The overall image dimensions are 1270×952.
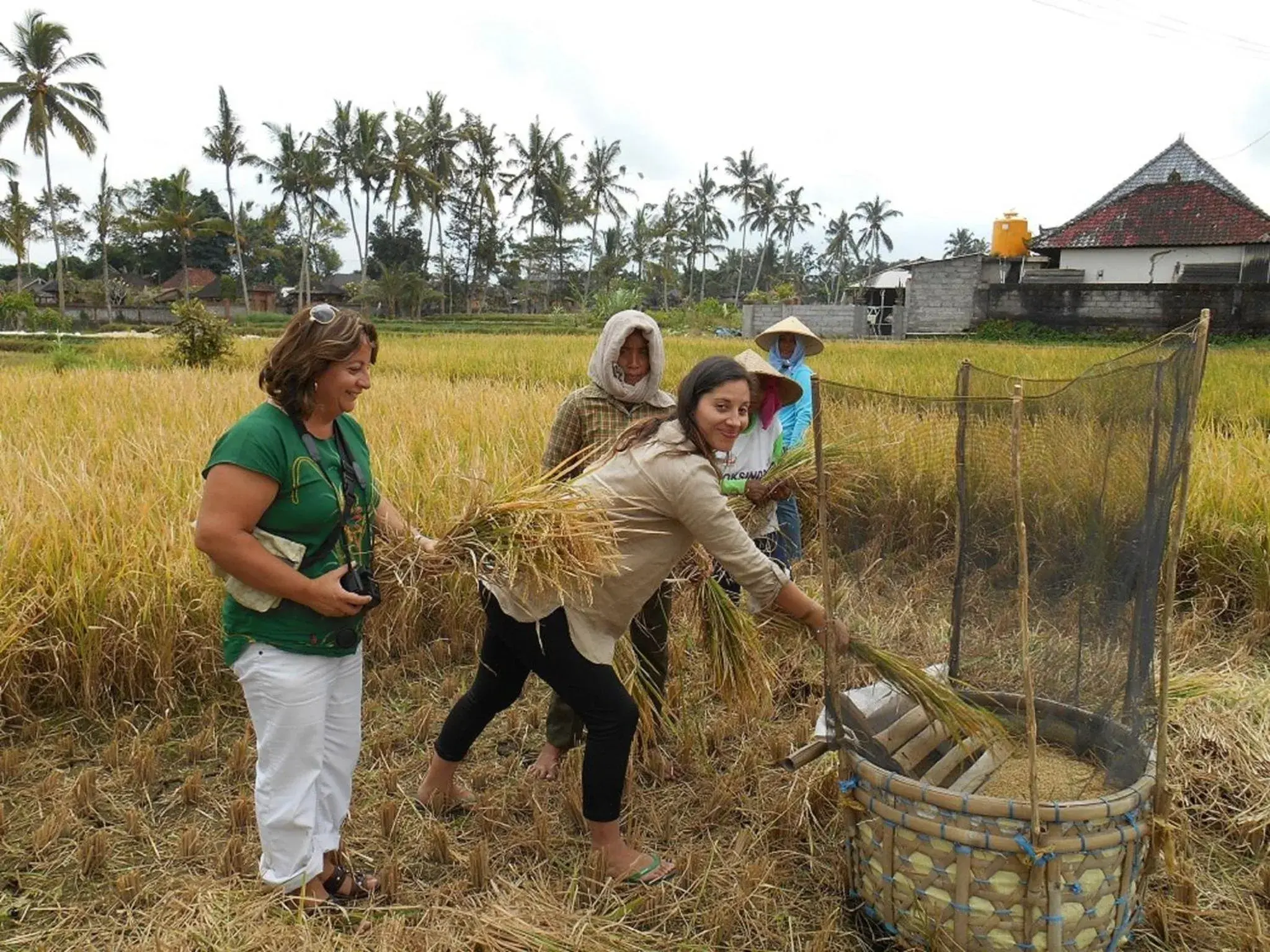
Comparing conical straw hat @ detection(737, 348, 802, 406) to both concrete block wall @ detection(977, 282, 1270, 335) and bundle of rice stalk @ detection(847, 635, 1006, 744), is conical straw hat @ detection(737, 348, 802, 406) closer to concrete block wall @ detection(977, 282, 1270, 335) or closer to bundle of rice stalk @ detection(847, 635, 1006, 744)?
bundle of rice stalk @ detection(847, 635, 1006, 744)

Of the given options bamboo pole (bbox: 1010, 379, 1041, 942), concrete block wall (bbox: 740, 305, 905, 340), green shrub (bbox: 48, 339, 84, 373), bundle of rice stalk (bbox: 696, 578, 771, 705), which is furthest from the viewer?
concrete block wall (bbox: 740, 305, 905, 340)

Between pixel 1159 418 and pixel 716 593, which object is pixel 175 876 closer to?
pixel 716 593

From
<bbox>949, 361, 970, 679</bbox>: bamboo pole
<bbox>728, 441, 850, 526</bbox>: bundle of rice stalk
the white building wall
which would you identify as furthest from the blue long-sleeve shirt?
the white building wall

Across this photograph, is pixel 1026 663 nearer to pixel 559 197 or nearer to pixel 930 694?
pixel 930 694

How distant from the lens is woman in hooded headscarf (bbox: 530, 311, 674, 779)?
234 cm

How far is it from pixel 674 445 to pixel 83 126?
29694 mm

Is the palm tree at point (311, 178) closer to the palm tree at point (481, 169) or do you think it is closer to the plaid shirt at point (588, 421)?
the palm tree at point (481, 169)

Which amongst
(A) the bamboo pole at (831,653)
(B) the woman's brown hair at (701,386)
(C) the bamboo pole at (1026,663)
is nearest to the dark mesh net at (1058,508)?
(C) the bamboo pole at (1026,663)

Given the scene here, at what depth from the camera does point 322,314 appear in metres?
1.58

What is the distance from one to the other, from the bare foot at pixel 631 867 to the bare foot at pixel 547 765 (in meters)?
0.47

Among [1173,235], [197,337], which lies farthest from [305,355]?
[1173,235]

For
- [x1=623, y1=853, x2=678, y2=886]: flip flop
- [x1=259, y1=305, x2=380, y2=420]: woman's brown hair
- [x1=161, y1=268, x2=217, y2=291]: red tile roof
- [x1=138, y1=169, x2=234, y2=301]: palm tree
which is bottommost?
[x1=623, y1=853, x2=678, y2=886]: flip flop

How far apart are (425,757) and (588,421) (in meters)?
1.05

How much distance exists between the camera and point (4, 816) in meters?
2.05
